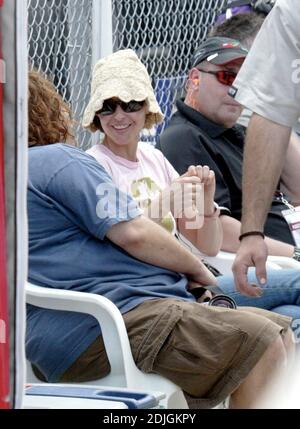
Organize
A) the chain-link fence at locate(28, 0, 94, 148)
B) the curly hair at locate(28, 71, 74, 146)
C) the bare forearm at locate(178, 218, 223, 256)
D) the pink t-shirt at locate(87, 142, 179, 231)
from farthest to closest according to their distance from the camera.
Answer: the chain-link fence at locate(28, 0, 94, 148)
the bare forearm at locate(178, 218, 223, 256)
the pink t-shirt at locate(87, 142, 179, 231)
the curly hair at locate(28, 71, 74, 146)

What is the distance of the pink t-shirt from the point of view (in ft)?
12.5

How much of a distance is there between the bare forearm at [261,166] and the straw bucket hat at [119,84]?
77 centimetres

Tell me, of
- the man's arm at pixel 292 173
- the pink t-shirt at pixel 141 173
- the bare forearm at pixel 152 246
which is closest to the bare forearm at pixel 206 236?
the pink t-shirt at pixel 141 173

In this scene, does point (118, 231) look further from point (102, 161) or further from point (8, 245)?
point (8, 245)

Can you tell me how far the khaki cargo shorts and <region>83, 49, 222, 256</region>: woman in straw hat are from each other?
0.66 m

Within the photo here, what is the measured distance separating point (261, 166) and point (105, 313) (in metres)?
0.64

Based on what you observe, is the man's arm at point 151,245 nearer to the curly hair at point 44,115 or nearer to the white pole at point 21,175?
the curly hair at point 44,115

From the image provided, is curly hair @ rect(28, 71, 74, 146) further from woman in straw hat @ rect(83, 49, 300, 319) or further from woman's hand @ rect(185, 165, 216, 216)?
woman's hand @ rect(185, 165, 216, 216)

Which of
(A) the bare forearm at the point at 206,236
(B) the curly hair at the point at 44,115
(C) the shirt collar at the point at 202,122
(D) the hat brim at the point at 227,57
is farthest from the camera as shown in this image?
(D) the hat brim at the point at 227,57

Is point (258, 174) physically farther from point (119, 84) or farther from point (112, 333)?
point (119, 84)

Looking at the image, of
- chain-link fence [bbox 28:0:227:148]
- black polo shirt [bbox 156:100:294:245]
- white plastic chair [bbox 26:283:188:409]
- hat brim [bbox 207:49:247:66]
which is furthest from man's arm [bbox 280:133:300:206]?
white plastic chair [bbox 26:283:188:409]

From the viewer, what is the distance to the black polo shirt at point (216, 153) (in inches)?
173
